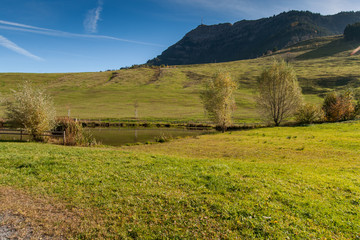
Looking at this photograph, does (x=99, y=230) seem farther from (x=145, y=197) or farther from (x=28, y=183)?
(x=28, y=183)

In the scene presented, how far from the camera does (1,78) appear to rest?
157m

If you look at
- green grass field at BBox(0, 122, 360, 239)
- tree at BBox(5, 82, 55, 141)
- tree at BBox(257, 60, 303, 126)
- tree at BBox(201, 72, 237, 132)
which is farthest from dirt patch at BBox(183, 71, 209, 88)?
green grass field at BBox(0, 122, 360, 239)

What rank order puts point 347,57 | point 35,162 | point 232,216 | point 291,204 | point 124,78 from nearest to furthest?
point 232,216, point 291,204, point 35,162, point 124,78, point 347,57

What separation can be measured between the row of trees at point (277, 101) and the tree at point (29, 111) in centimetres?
3361

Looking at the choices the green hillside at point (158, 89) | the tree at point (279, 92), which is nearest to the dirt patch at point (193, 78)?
the green hillside at point (158, 89)

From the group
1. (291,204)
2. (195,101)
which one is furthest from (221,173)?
(195,101)

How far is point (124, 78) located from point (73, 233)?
175097 mm

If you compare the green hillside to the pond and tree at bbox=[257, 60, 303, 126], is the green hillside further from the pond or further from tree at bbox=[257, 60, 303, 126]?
the pond

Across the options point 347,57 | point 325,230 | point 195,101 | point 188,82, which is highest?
point 347,57

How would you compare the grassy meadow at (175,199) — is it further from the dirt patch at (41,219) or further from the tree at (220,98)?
the tree at (220,98)

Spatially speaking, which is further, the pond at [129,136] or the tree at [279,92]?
the tree at [279,92]

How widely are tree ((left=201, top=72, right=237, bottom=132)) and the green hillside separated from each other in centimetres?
2701

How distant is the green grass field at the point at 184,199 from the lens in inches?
312

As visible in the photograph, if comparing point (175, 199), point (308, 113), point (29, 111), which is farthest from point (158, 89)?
point (175, 199)
